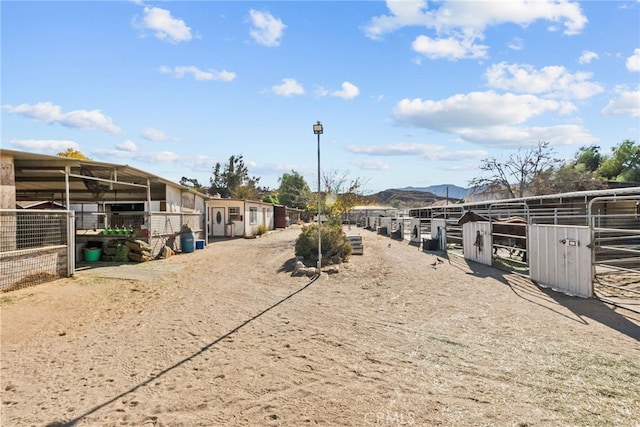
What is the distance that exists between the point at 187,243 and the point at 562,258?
49.2ft

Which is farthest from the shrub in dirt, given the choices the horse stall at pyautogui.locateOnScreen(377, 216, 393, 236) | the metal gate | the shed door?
the shed door

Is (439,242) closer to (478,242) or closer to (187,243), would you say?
(478,242)

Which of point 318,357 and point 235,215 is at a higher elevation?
point 235,215

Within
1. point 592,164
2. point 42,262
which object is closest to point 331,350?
point 42,262

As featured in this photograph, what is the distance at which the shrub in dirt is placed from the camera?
12.6 metres

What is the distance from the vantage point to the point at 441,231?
58.0 feet

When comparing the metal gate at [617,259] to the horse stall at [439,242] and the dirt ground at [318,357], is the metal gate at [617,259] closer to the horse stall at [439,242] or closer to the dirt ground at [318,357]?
the dirt ground at [318,357]

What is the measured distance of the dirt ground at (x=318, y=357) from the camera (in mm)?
3420

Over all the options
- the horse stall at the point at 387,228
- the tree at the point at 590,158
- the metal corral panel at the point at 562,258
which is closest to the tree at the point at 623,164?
the tree at the point at 590,158

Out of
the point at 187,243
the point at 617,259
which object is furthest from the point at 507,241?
the point at 187,243

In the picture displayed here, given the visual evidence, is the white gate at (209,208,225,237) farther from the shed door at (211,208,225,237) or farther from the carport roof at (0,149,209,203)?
the carport roof at (0,149,209,203)

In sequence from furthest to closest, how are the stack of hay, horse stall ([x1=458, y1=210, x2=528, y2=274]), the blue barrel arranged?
the blue barrel < the stack of hay < horse stall ([x1=458, y1=210, x2=528, y2=274])

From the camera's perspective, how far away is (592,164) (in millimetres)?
43000

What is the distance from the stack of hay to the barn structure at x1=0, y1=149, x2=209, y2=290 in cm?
51
